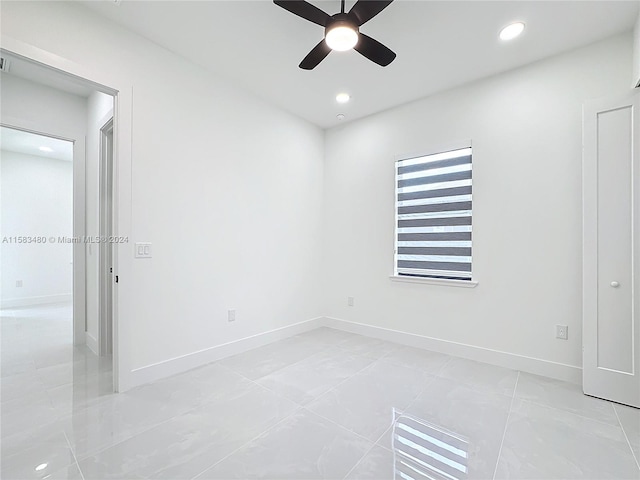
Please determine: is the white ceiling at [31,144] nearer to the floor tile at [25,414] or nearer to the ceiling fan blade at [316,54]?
the floor tile at [25,414]

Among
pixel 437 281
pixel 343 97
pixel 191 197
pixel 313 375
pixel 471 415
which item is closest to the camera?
pixel 471 415

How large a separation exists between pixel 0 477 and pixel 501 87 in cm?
473

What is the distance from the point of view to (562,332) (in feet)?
8.71

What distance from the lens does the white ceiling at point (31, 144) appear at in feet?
15.9

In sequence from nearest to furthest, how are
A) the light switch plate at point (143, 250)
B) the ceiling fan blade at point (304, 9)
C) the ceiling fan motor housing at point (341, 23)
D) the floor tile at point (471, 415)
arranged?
the floor tile at point (471, 415), the ceiling fan blade at point (304, 9), the ceiling fan motor housing at point (341, 23), the light switch plate at point (143, 250)

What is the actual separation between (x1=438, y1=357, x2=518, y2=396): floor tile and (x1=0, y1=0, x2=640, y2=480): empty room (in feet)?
0.09

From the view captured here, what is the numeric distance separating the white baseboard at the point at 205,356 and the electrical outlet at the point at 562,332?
9.34 ft

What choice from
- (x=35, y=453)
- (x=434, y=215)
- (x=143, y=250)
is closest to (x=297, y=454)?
(x=35, y=453)

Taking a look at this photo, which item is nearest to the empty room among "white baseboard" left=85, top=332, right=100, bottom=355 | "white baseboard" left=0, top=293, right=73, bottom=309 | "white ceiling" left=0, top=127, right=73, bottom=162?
"white baseboard" left=85, top=332, right=100, bottom=355

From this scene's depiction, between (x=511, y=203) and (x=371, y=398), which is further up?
(x=511, y=203)

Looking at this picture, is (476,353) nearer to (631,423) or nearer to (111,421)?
(631,423)

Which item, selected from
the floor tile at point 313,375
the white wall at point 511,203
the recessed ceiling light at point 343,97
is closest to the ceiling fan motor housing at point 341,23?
the recessed ceiling light at point 343,97

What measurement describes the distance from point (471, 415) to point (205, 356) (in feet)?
8.02

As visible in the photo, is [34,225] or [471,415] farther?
[34,225]
